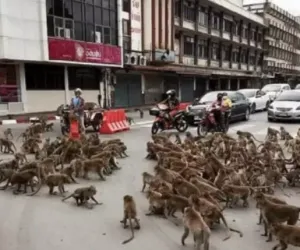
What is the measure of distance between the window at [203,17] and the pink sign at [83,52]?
54.9 ft

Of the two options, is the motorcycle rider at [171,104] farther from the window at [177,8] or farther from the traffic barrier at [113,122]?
the window at [177,8]

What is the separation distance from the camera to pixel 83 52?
77.9 feet

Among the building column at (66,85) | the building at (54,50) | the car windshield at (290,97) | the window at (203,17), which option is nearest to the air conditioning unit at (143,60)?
the building at (54,50)

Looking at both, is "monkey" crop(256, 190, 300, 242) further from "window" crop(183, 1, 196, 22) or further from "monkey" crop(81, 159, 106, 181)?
"window" crop(183, 1, 196, 22)

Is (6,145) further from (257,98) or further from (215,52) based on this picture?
(215,52)

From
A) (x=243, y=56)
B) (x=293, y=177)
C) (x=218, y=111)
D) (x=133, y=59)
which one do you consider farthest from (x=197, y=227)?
(x=243, y=56)

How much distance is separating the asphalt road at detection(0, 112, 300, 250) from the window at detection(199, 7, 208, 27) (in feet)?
118

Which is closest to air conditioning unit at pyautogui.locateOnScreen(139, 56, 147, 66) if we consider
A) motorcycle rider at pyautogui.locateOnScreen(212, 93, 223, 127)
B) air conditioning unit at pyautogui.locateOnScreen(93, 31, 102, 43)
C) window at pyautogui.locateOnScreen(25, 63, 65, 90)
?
air conditioning unit at pyautogui.locateOnScreen(93, 31, 102, 43)

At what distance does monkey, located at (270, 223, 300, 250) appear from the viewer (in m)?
4.24

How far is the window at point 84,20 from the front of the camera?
22.7 metres

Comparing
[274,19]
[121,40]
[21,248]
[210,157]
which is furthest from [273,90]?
[274,19]

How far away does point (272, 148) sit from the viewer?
9297 mm

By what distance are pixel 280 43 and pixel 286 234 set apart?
6724 cm

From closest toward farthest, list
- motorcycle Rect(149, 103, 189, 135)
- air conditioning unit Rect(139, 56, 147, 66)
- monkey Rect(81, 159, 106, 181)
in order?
monkey Rect(81, 159, 106, 181), motorcycle Rect(149, 103, 189, 135), air conditioning unit Rect(139, 56, 147, 66)
